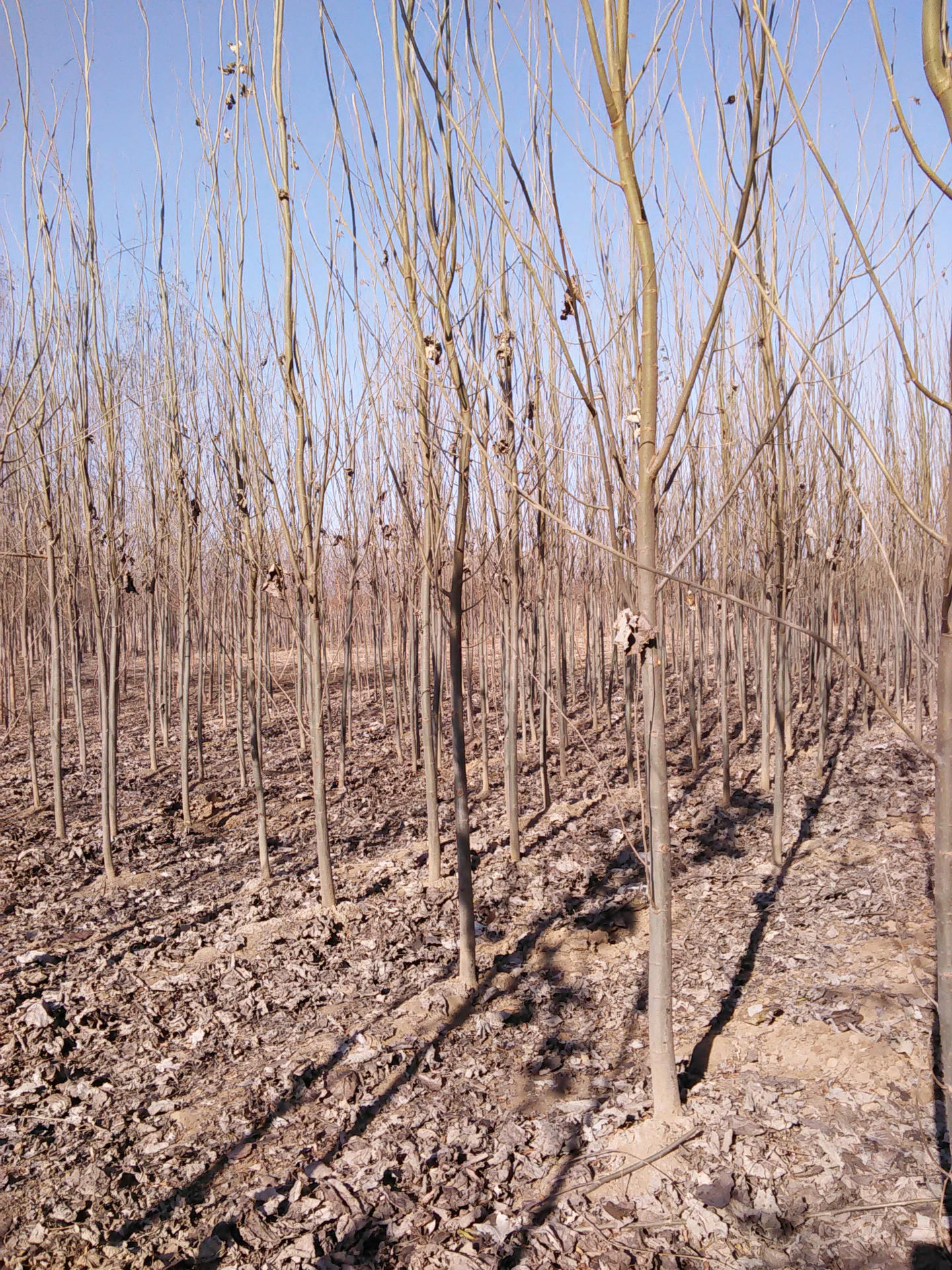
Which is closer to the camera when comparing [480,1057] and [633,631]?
[633,631]

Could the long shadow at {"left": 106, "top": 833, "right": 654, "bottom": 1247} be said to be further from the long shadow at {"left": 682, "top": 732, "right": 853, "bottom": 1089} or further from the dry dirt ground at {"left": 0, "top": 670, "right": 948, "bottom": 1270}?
the long shadow at {"left": 682, "top": 732, "right": 853, "bottom": 1089}

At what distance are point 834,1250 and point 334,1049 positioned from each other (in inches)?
74.1

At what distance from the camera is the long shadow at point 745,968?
2.90m

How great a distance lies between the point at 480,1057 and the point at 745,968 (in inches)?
49.1

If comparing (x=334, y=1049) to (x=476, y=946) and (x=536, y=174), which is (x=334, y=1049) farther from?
(x=536, y=174)

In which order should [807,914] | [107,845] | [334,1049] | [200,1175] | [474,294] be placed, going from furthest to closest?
[107,845] → [807,914] → [474,294] → [334,1049] → [200,1175]

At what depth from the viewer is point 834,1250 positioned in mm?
2029

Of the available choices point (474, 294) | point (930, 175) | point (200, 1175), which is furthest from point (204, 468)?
point (930, 175)

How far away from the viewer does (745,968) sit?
3.65 meters

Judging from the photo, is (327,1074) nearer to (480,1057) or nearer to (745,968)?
(480,1057)

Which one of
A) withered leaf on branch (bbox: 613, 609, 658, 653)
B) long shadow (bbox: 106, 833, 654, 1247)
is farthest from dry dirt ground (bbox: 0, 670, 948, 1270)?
withered leaf on branch (bbox: 613, 609, 658, 653)

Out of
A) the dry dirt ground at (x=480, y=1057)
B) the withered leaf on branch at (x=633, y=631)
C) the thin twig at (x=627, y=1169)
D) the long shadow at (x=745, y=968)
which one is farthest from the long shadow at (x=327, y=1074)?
the withered leaf on branch at (x=633, y=631)

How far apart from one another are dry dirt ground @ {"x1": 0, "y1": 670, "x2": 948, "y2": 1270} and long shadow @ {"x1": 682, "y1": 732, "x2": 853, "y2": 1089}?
15 millimetres

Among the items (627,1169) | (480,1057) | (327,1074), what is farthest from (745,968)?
(327,1074)
